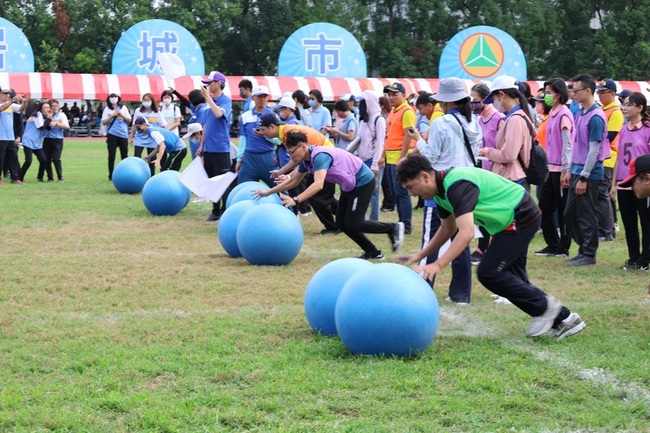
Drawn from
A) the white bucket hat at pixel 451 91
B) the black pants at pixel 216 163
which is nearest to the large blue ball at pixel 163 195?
the black pants at pixel 216 163

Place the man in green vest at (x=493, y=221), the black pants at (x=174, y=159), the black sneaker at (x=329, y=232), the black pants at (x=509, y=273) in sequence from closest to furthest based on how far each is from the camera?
1. the man in green vest at (x=493, y=221)
2. the black pants at (x=509, y=273)
3. the black sneaker at (x=329, y=232)
4. the black pants at (x=174, y=159)

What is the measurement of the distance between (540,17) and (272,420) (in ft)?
198

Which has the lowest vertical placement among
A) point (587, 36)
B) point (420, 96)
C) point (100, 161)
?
point (100, 161)

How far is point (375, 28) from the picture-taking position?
65.8 m

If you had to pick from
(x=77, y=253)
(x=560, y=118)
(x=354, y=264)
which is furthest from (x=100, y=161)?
(x=354, y=264)

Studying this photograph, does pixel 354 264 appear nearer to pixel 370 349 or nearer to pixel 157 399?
pixel 370 349

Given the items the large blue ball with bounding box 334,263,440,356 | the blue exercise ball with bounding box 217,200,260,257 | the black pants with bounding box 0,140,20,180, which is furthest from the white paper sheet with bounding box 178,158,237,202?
the black pants with bounding box 0,140,20,180

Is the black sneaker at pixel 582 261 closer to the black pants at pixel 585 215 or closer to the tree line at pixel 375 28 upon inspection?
the black pants at pixel 585 215

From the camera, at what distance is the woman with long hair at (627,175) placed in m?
9.98

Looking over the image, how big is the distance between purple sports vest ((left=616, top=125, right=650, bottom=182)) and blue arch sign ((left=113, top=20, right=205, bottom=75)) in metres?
27.4

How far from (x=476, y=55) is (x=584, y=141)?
24190 millimetres

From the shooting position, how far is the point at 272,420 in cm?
493

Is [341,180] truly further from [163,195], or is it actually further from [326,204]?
[163,195]

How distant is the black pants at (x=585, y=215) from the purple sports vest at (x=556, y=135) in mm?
574
